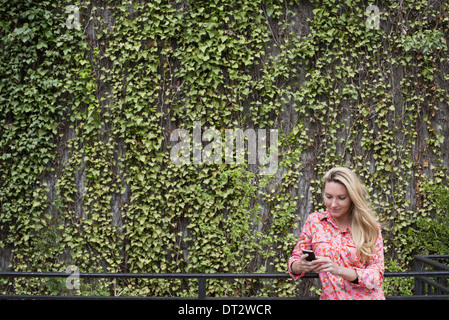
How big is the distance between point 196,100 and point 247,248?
1631 millimetres

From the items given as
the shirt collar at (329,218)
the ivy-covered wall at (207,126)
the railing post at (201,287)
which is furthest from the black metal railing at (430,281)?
the railing post at (201,287)

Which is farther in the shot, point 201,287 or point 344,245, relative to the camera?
point 201,287

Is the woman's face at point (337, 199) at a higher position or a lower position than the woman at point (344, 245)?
higher

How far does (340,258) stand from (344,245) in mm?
70

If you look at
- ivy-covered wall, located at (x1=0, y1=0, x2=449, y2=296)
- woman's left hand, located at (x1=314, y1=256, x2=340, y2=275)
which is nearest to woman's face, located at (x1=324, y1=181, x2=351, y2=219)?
woman's left hand, located at (x1=314, y1=256, x2=340, y2=275)

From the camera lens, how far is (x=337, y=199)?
6.95 feet

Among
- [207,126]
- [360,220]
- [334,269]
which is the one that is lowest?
[334,269]

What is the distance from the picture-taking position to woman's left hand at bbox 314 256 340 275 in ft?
6.40

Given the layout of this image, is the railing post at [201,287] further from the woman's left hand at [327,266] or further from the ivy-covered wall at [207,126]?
the ivy-covered wall at [207,126]

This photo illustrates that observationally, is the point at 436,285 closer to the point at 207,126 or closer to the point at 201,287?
the point at 201,287

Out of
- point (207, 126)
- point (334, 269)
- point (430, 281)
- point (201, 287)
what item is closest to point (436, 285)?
point (430, 281)

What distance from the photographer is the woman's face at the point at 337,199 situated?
2.11 metres

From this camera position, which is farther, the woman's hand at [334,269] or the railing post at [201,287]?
the railing post at [201,287]

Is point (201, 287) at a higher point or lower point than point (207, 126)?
lower
